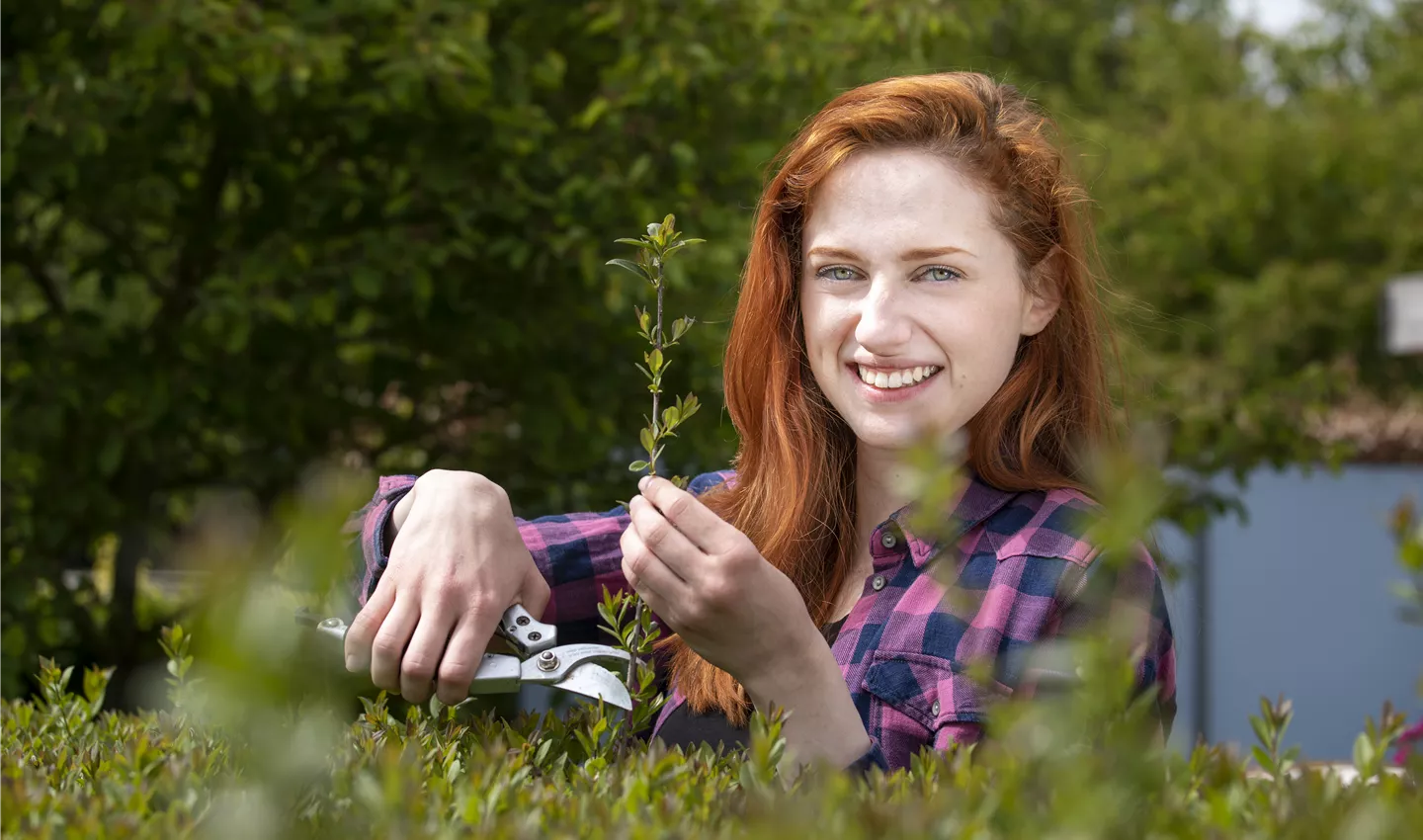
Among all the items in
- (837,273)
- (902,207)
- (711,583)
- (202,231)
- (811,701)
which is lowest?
(202,231)

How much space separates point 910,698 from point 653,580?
523 mm

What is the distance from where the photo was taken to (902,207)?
2.01 m

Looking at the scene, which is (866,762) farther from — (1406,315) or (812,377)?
(1406,315)

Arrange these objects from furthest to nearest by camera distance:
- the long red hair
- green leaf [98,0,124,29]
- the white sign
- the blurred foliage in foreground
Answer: the white sign < green leaf [98,0,124,29] < the long red hair < the blurred foliage in foreground

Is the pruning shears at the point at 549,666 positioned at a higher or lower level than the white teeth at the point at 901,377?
lower

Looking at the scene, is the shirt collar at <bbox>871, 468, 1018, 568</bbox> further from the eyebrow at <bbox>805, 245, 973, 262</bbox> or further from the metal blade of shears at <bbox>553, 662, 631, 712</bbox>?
the metal blade of shears at <bbox>553, 662, 631, 712</bbox>

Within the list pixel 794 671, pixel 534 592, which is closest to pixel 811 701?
pixel 794 671

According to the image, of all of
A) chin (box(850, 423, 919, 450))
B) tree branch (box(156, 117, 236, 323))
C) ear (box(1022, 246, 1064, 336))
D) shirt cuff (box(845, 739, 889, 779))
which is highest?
ear (box(1022, 246, 1064, 336))

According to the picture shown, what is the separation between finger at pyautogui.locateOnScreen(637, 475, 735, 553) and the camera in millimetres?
1501

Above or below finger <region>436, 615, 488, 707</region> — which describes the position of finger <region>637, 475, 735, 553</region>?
above

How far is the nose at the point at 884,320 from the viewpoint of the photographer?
1.96 meters

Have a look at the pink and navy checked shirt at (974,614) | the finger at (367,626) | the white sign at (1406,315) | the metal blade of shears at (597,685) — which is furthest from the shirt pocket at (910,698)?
the white sign at (1406,315)

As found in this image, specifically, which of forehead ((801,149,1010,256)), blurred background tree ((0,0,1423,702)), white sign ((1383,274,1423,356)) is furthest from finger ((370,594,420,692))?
white sign ((1383,274,1423,356))

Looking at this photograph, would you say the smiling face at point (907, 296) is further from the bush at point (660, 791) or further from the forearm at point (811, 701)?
the bush at point (660, 791)
